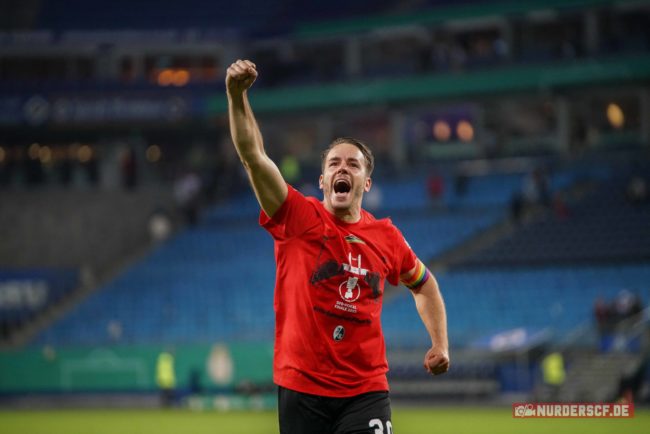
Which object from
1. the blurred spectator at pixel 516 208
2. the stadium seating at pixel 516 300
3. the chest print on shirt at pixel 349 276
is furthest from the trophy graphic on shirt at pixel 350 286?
the blurred spectator at pixel 516 208

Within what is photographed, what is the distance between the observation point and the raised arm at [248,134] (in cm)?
570

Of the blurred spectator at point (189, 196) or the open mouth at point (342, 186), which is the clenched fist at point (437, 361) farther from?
the blurred spectator at point (189, 196)

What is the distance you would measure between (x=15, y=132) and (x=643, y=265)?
2510 centimetres

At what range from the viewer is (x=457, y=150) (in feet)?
144

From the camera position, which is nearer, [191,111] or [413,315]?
[413,315]

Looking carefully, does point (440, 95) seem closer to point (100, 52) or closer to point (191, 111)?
point (191, 111)

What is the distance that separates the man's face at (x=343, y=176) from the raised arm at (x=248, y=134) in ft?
1.36

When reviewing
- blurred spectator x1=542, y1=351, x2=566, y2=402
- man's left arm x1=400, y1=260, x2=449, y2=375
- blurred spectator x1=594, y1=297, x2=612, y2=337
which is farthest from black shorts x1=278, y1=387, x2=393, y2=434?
blurred spectator x1=594, y1=297, x2=612, y2=337

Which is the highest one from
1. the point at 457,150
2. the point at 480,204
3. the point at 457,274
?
the point at 457,150

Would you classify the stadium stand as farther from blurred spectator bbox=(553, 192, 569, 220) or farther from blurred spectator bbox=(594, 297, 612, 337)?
blurred spectator bbox=(594, 297, 612, 337)

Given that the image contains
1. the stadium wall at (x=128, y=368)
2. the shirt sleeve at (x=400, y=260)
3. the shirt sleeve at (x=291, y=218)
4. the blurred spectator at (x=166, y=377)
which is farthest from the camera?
the stadium wall at (x=128, y=368)

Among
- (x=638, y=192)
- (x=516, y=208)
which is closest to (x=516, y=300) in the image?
(x=516, y=208)

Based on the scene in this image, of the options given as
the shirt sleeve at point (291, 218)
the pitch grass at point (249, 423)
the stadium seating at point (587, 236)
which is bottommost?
the shirt sleeve at point (291, 218)

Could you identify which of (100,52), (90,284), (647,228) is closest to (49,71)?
(100,52)
